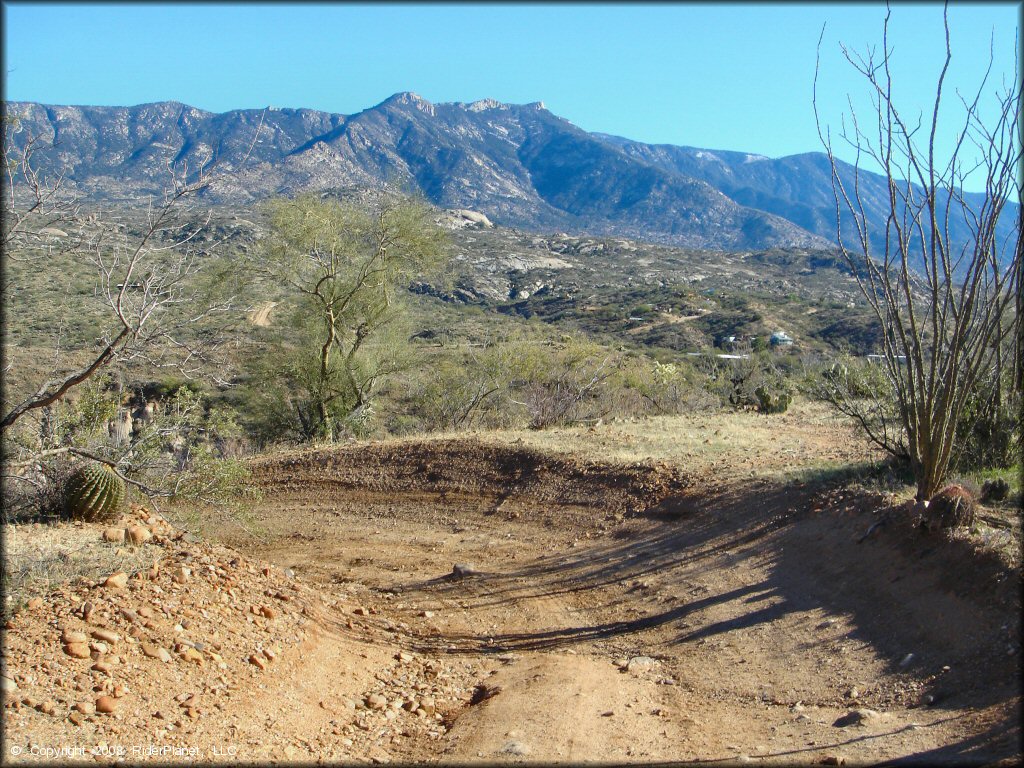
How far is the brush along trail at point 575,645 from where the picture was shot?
469cm

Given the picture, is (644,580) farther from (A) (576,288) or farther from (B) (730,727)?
(A) (576,288)

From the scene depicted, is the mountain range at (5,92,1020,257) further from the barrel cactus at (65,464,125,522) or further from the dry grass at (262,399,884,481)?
the barrel cactus at (65,464,125,522)

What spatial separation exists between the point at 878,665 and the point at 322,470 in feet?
33.4

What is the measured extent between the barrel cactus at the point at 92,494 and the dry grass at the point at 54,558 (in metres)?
0.23

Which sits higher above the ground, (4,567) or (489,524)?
(4,567)

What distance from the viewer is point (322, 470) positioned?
45.5 ft

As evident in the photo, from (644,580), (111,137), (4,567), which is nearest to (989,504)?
(644,580)

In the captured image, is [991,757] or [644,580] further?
[644,580]

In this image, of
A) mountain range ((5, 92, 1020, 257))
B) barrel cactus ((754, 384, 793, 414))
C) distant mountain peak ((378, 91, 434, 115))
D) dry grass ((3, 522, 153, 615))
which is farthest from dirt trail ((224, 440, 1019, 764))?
distant mountain peak ((378, 91, 434, 115))

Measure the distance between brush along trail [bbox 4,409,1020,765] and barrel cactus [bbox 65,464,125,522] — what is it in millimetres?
343

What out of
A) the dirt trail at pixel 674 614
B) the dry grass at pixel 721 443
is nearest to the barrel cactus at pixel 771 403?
the dry grass at pixel 721 443

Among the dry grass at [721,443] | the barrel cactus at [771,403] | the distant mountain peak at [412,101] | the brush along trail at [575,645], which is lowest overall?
the brush along trail at [575,645]

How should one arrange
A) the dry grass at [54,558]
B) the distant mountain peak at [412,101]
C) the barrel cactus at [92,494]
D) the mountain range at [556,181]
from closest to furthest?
the dry grass at [54,558] < the barrel cactus at [92,494] < the mountain range at [556,181] < the distant mountain peak at [412,101]

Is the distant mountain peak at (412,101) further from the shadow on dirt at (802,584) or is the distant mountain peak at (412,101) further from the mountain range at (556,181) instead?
the shadow on dirt at (802,584)
